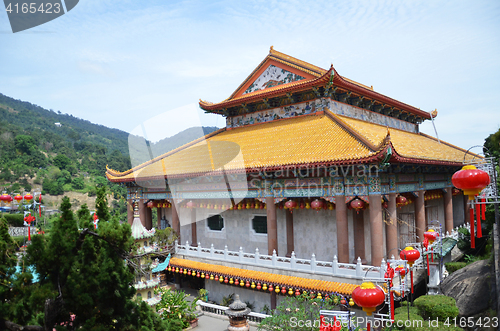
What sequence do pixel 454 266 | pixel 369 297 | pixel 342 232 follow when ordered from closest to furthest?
pixel 369 297 → pixel 342 232 → pixel 454 266

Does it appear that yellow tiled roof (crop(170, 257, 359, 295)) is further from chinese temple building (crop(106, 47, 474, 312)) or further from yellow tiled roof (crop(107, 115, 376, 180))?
yellow tiled roof (crop(107, 115, 376, 180))

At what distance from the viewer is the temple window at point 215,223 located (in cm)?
1864

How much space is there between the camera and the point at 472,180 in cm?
731

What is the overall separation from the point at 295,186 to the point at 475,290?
22.4 ft

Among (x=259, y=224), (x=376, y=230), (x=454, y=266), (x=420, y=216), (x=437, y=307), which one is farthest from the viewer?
(x=259, y=224)

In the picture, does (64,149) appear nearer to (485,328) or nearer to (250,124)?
(250,124)

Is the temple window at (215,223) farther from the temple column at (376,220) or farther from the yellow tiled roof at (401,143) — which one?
Answer: the temple column at (376,220)

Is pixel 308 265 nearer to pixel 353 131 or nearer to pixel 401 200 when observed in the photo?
pixel 401 200

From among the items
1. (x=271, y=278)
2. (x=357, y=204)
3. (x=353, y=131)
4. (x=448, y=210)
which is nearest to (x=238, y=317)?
(x=271, y=278)

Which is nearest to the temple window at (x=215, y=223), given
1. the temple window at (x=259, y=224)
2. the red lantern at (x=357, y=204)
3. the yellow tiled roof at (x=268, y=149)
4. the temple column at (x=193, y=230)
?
the temple column at (x=193, y=230)

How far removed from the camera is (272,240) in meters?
14.7

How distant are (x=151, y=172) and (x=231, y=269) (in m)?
7.20

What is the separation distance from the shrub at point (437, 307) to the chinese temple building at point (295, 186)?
1.97 metres

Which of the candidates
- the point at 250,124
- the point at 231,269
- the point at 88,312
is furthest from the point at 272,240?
the point at 88,312
